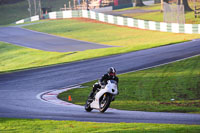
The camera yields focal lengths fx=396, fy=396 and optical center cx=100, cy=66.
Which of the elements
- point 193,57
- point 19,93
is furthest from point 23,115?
point 193,57

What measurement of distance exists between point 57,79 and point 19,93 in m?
4.98

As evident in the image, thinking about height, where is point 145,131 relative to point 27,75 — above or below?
above

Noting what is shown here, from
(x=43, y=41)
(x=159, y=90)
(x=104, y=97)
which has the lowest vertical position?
(x=43, y=41)

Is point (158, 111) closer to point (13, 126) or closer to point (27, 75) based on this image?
point (13, 126)

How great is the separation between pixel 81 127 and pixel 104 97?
10.7 ft

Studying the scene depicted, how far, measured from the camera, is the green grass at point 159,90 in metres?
15.5

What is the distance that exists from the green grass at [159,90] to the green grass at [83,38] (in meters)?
11.7

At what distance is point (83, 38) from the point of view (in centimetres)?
5309

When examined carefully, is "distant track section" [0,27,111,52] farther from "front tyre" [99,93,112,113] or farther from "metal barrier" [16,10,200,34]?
"front tyre" [99,93,112,113]

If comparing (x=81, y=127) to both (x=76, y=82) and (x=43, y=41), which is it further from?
(x=43, y=41)

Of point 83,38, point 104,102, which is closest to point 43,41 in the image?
point 83,38

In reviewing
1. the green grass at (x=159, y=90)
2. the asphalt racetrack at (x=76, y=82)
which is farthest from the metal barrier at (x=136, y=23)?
the green grass at (x=159, y=90)

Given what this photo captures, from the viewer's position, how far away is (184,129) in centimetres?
959

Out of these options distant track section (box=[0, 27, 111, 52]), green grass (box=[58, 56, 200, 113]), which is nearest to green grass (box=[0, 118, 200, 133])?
green grass (box=[58, 56, 200, 113])
